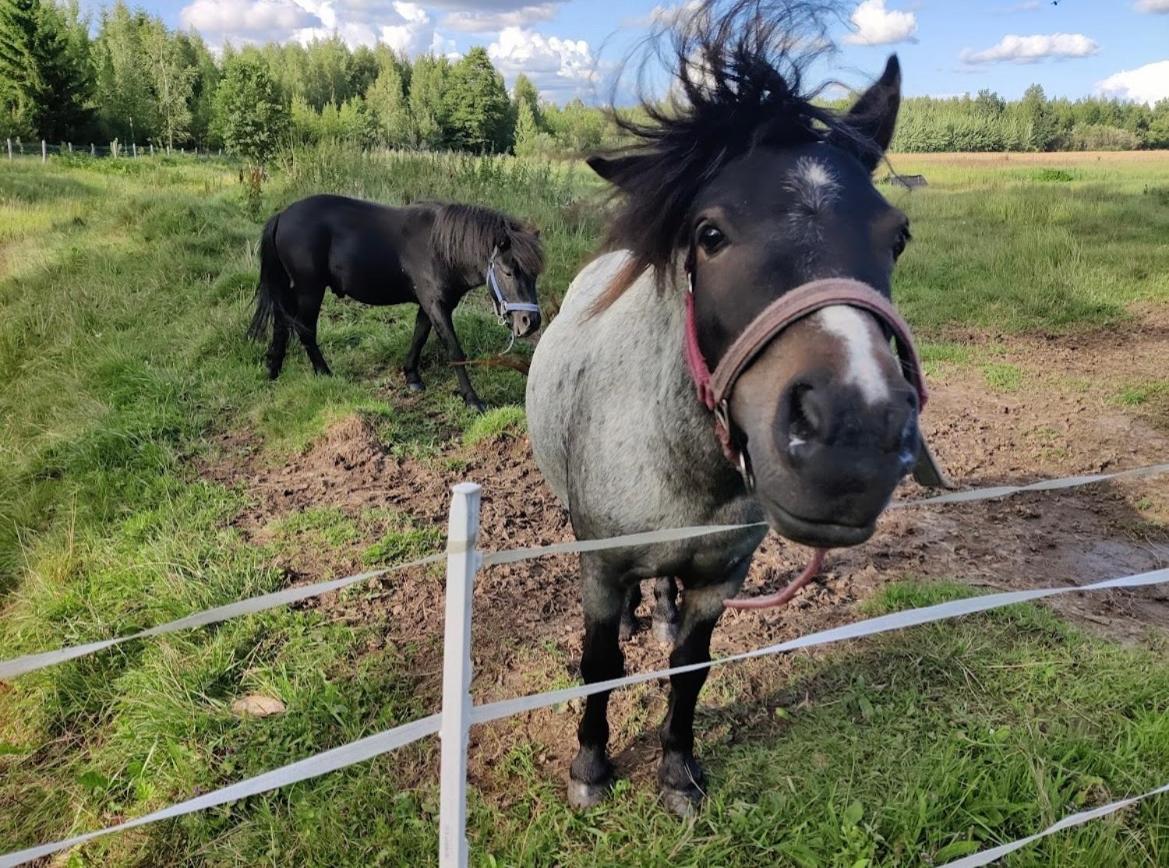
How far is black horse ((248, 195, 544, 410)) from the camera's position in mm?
6426

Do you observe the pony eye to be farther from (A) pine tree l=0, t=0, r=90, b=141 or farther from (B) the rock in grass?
(A) pine tree l=0, t=0, r=90, b=141

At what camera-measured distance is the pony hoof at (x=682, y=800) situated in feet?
7.61

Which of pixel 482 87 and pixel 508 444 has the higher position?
pixel 482 87

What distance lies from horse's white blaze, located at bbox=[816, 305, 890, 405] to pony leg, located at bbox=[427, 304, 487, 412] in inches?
186

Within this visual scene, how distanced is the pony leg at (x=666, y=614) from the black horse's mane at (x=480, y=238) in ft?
13.2

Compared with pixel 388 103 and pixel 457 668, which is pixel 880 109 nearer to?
pixel 457 668

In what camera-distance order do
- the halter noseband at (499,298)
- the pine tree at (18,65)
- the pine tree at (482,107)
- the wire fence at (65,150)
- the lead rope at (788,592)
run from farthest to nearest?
the pine tree at (482,107) → the pine tree at (18,65) → the wire fence at (65,150) → the halter noseband at (499,298) → the lead rope at (788,592)

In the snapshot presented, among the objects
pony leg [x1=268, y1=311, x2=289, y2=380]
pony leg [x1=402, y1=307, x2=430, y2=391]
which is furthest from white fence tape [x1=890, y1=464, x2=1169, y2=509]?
pony leg [x1=268, y1=311, x2=289, y2=380]

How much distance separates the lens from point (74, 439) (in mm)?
5109

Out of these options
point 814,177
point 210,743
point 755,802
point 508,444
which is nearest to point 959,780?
point 755,802

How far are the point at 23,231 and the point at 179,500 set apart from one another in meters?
12.1

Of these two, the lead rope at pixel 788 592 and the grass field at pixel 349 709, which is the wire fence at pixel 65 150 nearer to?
the grass field at pixel 349 709

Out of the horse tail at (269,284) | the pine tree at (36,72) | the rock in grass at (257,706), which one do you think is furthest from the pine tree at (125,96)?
the rock in grass at (257,706)

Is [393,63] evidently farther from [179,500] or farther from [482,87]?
[179,500]
